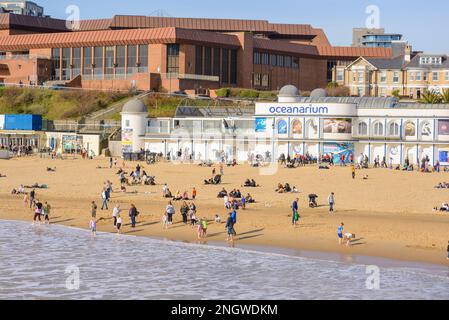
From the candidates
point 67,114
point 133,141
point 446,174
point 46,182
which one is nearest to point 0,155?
point 133,141

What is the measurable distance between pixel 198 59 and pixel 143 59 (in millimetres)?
6288

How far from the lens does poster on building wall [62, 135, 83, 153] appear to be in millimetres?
76062

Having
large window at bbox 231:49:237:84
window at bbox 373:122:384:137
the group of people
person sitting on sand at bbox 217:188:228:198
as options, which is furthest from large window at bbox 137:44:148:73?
person sitting on sand at bbox 217:188:228:198

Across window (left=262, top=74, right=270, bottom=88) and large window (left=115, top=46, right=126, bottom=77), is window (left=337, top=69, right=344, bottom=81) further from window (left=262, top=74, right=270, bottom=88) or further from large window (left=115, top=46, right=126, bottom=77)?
large window (left=115, top=46, right=126, bottom=77)

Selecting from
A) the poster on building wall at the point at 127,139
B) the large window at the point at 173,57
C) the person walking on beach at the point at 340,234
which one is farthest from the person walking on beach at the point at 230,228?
the large window at the point at 173,57

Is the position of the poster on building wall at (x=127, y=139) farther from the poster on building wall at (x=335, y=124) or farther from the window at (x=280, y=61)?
the window at (x=280, y=61)

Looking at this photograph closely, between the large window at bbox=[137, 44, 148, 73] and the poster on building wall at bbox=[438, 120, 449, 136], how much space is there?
1813 inches

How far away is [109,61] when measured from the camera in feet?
346

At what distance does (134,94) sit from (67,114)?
8.19m

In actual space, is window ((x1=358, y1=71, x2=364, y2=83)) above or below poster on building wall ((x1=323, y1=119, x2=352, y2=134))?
above

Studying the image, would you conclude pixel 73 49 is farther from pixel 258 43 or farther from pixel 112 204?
pixel 112 204

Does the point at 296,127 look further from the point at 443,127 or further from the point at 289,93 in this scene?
the point at 289,93

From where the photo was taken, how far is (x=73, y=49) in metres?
108

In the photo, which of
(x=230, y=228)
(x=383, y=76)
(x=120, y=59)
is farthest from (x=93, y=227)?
(x=383, y=76)
